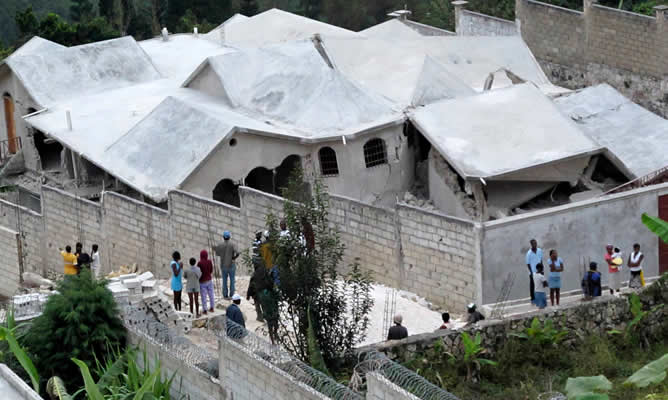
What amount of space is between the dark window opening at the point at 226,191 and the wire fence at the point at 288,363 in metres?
12.2

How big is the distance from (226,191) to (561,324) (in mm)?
13244

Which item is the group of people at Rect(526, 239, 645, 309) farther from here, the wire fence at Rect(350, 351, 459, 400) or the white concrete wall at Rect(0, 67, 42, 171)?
the white concrete wall at Rect(0, 67, 42, 171)

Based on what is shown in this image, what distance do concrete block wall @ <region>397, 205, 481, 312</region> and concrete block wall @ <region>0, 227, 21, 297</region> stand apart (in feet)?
31.1

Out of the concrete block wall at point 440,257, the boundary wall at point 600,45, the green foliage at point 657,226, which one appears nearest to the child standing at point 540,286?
the concrete block wall at point 440,257

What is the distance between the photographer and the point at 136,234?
31766 mm

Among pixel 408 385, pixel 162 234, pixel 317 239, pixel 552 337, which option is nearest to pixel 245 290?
pixel 162 234

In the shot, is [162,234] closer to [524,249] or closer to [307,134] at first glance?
[307,134]

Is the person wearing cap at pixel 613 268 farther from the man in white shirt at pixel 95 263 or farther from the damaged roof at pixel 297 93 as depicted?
the man in white shirt at pixel 95 263

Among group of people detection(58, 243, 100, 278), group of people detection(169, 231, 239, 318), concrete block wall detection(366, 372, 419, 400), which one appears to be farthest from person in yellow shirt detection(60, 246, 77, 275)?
concrete block wall detection(366, 372, 419, 400)

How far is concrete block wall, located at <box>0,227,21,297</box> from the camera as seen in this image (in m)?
32.7

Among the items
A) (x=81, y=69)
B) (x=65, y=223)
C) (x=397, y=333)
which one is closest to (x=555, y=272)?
(x=397, y=333)

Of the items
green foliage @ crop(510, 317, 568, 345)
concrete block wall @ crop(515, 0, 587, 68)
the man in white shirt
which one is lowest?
the man in white shirt

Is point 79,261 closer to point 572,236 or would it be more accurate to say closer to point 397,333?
point 397,333

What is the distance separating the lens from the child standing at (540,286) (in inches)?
994
